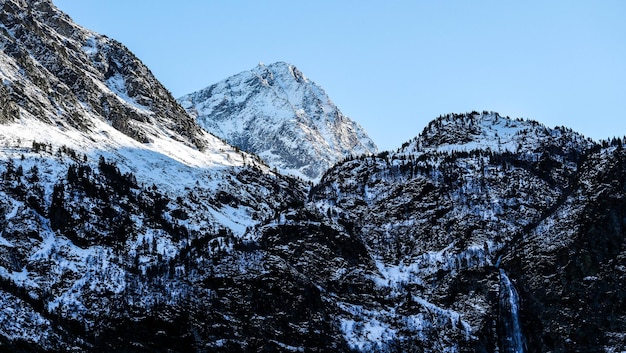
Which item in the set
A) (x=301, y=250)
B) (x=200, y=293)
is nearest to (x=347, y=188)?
(x=301, y=250)

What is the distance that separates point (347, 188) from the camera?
17312 cm

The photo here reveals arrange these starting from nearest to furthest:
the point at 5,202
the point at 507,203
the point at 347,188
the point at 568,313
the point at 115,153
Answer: the point at 568,313
the point at 5,202
the point at 507,203
the point at 347,188
the point at 115,153

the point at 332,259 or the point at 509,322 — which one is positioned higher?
the point at 332,259

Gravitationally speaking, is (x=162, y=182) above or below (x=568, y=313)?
above

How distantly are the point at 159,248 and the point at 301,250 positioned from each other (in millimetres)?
27986

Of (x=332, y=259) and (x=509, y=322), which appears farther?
(x=332, y=259)

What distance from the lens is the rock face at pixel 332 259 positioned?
120250 millimetres

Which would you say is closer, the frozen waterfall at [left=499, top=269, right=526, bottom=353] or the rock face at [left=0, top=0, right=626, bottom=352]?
the rock face at [left=0, top=0, right=626, bottom=352]

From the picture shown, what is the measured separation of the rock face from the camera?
A: 120m

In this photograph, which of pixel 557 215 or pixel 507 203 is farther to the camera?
pixel 507 203

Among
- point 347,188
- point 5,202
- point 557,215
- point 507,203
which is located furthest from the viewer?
point 347,188

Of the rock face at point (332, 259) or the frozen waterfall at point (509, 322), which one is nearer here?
the rock face at point (332, 259)

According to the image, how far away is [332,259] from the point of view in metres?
144

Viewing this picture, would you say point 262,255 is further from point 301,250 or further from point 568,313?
point 568,313
